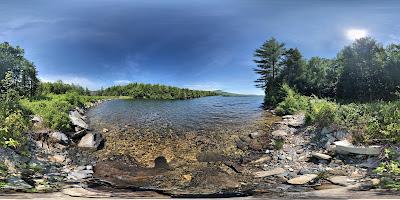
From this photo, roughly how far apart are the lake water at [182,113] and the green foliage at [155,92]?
0.40ft

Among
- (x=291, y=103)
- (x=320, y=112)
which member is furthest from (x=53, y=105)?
(x=320, y=112)

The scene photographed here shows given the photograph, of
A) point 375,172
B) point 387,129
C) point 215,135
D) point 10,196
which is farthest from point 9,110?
point 387,129

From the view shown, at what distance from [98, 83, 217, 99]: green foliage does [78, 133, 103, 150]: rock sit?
122 centimetres

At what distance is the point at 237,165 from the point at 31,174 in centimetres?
264

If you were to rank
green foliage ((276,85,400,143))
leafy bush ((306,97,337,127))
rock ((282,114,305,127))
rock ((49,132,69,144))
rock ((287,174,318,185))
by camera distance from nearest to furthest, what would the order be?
rock ((287,174,318,185)) < leafy bush ((306,97,337,127)) < green foliage ((276,85,400,143)) < rock ((49,132,69,144)) < rock ((282,114,305,127))

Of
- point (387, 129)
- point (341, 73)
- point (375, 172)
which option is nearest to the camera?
point (341, 73)

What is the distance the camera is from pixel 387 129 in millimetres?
5352

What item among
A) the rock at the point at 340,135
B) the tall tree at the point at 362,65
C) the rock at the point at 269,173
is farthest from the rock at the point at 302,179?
the rock at the point at 340,135

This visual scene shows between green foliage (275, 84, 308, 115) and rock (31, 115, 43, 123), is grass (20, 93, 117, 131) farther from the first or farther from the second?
green foliage (275, 84, 308, 115)

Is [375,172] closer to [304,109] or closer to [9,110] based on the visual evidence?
[304,109]

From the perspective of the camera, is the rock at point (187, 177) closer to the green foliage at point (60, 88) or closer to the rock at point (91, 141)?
the rock at point (91, 141)

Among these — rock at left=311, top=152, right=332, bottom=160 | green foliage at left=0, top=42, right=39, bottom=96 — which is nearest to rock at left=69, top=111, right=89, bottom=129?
green foliage at left=0, top=42, right=39, bottom=96

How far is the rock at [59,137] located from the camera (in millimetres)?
5270

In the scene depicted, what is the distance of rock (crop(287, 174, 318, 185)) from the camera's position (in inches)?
180
